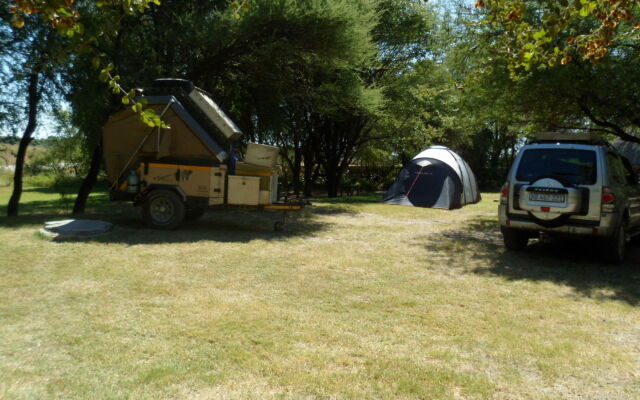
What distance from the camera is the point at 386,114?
2119cm

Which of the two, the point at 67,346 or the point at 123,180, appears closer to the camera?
the point at 67,346

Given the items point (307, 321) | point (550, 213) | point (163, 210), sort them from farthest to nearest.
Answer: point (163, 210) < point (550, 213) < point (307, 321)

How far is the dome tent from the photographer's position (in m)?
17.4

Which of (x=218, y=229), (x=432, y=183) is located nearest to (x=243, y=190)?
(x=218, y=229)

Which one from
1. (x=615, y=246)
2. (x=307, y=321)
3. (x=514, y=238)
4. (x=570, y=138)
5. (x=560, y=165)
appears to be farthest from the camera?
(x=514, y=238)

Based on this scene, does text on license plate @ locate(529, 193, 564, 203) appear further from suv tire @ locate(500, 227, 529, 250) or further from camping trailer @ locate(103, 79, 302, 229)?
camping trailer @ locate(103, 79, 302, 229)

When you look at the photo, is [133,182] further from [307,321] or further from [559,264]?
[559,264]

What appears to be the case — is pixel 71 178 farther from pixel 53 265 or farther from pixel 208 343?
pixel 208 343

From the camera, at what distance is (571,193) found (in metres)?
7.61

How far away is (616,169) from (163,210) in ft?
29.2

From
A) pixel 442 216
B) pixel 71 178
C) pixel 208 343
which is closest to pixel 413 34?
pixel 442 216

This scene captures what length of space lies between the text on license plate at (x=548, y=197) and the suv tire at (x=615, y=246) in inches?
45.1

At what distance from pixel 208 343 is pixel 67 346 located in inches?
46.5

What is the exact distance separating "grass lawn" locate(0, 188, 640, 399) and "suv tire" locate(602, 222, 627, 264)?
0.27m
